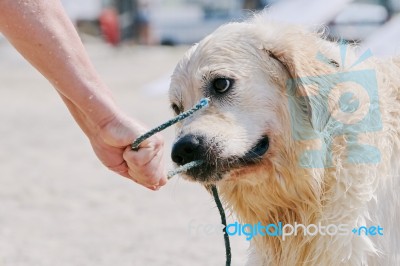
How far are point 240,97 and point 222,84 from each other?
0.32 ft

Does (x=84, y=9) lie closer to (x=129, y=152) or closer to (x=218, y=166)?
(x=218, y=166)

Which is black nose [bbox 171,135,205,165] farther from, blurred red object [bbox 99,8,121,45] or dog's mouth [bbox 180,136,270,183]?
blurred red object [bbox 99,8,121,45]

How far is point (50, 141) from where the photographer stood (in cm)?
1001

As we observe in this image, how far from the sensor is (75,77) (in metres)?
2.63

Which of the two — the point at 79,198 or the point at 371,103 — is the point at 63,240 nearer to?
the point at 79,198

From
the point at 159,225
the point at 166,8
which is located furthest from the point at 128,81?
the point at 159,225

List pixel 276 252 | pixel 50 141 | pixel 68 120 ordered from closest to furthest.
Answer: pixel 276 252
pixel 50 141
pixel 68 120

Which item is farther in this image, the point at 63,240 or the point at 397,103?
the point at 63,240

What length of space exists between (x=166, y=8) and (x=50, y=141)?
16.6 m

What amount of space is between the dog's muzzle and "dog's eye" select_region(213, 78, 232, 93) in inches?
10.6

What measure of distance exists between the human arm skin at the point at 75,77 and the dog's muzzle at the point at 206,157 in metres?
0.39

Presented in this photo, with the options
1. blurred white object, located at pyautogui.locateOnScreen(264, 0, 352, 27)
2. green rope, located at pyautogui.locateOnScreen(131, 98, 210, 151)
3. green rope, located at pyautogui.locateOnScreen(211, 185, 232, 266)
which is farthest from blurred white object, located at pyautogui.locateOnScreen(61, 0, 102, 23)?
green rope, located at pyautogui.locateOnScreen(131, 98, 210, 151)

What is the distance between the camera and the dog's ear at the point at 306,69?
3432mm

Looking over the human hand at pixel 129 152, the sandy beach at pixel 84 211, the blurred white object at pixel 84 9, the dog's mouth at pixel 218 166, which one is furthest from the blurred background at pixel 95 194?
the blurred white object at pixel 84 9
